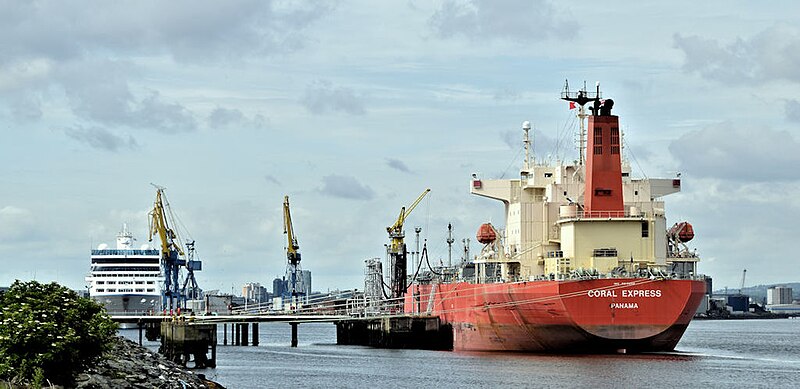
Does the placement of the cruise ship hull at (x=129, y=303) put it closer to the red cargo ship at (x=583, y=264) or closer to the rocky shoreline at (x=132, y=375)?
the red cargo ship at (x=583, y=264)

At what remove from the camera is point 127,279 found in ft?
372

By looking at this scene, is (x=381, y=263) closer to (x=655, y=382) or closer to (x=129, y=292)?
(x=129, y=292)

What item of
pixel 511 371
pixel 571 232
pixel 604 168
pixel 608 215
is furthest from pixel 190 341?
pixel 604 168

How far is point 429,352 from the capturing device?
6850 centimetres

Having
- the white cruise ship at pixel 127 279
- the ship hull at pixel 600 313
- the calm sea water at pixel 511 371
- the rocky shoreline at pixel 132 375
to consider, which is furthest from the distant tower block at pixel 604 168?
the white cruise ship at pixel 127 279

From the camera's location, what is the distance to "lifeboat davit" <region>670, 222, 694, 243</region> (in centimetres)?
6450

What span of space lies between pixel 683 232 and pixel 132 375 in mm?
33465

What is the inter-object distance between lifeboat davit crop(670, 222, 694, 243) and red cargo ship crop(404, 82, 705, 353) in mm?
50

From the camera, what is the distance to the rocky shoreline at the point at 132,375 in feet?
120

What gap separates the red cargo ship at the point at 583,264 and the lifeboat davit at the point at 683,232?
0.16ft

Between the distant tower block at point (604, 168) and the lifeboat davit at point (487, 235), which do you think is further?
the lifeboat davit at point (487, 235)

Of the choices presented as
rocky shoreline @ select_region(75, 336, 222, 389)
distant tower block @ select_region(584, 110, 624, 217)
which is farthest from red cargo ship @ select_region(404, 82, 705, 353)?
rocky shoreline @ select_region(75, 336, 222, 389)

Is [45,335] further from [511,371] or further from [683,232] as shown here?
[683,232]

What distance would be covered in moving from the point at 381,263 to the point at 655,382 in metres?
47.0
